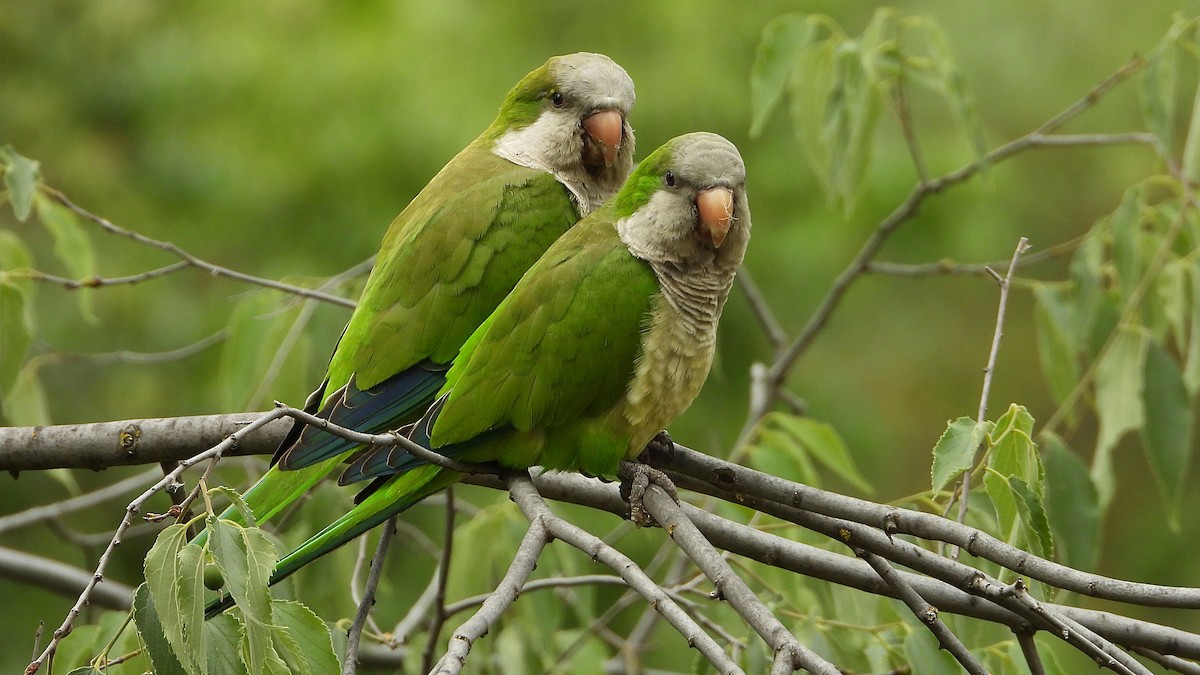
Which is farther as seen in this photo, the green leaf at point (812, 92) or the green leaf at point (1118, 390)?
the green leaf at point (812, 92)

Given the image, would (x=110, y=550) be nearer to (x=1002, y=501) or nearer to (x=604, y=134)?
(x=1002, y=501)

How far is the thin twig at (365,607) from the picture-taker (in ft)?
6.01

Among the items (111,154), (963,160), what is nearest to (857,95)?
(963,160)

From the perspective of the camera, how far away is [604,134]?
2.69m

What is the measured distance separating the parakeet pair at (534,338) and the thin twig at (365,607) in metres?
0.10

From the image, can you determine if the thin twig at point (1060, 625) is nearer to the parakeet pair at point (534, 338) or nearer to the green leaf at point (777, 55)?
the parakeet pair at point (534, 338)

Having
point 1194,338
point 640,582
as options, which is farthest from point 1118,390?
point 640,582

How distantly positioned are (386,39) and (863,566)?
524 cm

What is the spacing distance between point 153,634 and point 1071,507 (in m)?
1.83

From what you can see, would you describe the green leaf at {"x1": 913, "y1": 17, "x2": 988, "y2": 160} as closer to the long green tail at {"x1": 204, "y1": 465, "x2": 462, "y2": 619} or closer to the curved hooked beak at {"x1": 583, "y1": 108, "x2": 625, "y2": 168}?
the curved hooked beak at {"x1": 583, "y1": 108, "x2": 625, "y2": 168}

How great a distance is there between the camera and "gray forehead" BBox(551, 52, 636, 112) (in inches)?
107

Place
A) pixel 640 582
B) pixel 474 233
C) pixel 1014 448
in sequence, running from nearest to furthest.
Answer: pixel 640 582 < pixel 1014 448 < pixel 474 233

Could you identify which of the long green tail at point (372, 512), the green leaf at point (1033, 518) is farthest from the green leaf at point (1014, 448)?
the long green tail at point (372, 512)

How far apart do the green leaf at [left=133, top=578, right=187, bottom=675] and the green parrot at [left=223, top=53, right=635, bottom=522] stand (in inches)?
41.8
